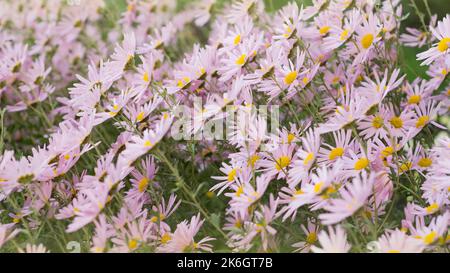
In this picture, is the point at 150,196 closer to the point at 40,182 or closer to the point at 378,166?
the point at 40,182

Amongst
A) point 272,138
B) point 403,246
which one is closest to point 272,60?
point 272,138

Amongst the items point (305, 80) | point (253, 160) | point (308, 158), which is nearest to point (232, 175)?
point (253, 160)

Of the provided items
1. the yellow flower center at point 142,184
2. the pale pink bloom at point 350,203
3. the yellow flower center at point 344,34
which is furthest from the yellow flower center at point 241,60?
the pale pink bloom at point 350,203

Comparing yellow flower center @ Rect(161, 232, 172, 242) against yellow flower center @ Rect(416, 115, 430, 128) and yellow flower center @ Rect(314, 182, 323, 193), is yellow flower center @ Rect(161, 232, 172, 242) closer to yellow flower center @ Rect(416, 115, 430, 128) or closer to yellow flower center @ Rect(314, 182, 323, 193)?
yellow flower center @ Rect(314, 182, 323, 193)

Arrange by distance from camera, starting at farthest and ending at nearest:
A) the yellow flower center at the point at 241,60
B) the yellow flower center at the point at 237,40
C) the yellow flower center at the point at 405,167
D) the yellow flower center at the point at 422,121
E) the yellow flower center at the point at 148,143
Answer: the yellow flower center at the point at 237,40, the yellow flower center at the point at 241,60, the yellow flower center at the point at 422,121, the yellow flower center at the point at 405,167, the yellow flower center at the point at 148,143

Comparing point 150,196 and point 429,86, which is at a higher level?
point 429,86

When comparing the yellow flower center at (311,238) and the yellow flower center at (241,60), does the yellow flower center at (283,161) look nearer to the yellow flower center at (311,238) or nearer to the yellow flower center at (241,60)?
the yellow flower center at (311,238)
